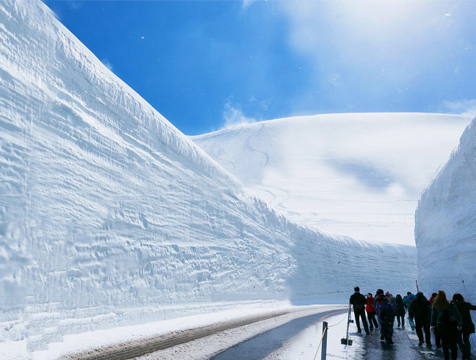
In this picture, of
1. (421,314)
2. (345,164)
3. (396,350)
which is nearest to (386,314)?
(421,314)

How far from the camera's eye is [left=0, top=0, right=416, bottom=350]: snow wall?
7.81 m

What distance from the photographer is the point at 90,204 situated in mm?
9859

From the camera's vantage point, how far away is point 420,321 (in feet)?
32.2

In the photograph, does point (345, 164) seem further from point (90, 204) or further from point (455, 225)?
point (90, 204)

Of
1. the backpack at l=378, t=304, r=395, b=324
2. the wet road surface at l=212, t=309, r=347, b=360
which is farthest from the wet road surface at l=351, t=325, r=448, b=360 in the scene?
the wet road surface at l=212, t=309, r=347, b=360

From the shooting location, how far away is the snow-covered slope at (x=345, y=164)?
54219 millimetres

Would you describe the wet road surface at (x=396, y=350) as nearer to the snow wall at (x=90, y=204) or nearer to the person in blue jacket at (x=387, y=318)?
the person in blue jacket at (x=387, y=318)

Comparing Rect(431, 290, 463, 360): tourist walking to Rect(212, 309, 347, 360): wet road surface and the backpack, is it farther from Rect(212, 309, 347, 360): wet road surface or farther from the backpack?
Rect(212, 309, 347, 360): wet road surface

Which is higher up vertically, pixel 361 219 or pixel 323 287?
pixel 361 219

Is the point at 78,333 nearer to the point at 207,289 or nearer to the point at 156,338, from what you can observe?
the point at 156,338

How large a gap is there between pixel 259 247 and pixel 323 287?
9.23 metres

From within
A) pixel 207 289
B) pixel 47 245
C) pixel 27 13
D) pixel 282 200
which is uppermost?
pixel 282 200

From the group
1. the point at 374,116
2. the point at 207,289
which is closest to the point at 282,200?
the point at 207,289

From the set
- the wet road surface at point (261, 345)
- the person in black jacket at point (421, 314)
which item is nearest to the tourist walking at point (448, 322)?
the person in black jacket at point (421, 314)
